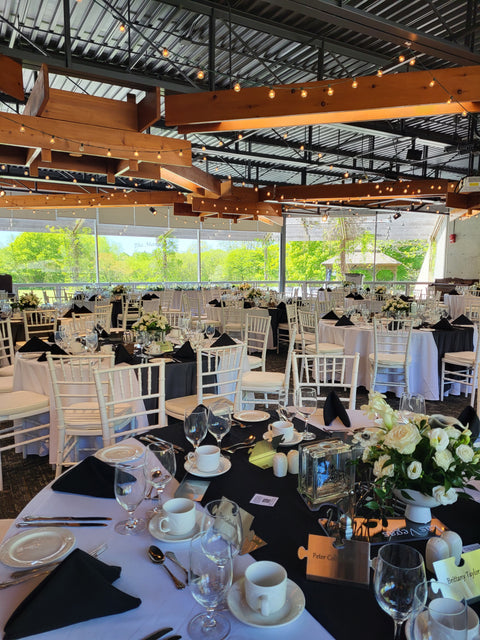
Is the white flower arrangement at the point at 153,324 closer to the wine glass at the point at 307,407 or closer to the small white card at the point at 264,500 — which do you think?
the wine glass at the point at 307,407

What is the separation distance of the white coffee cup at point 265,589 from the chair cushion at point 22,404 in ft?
9.68

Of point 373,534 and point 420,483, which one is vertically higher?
point 420,483

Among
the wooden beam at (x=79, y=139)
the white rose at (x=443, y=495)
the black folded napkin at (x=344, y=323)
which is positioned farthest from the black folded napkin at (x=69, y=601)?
the black folded napkin at (x=344, y=323)

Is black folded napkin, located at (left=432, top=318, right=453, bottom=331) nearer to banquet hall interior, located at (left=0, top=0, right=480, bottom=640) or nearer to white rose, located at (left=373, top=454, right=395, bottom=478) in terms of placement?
banquet hall interior, located at (left=0, top=0, right=480, bottom=640)

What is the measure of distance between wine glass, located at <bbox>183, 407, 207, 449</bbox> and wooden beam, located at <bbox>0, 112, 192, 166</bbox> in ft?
15.1

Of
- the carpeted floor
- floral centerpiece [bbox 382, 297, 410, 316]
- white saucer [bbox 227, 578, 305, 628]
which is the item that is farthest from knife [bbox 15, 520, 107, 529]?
floral centerpiece [bbox 382, 297, 410, 316]

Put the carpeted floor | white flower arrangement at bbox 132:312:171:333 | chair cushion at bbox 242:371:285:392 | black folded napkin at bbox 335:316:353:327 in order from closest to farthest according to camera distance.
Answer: the carpeted floor, white flower arrangement at bbox 132:312:171:333, chair cushion at bbox 242:371:285:392, black folded napkin at bbox 335:316:353:327

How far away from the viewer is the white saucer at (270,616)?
36.7 inches

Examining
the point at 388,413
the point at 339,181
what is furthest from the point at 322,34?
the point at 339,181

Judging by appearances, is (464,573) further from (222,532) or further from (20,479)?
(20,479)

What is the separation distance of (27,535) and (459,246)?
18.6 metres

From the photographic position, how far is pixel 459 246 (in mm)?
17031

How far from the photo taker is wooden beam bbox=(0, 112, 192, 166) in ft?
16.8

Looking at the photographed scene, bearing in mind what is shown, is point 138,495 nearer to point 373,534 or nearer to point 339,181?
point 373,534
